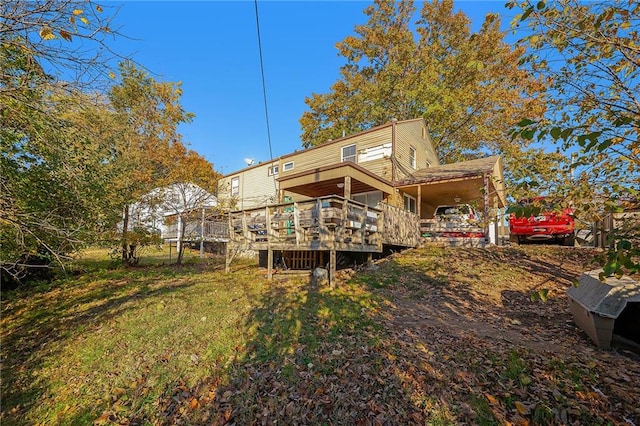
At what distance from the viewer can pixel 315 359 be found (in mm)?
4387

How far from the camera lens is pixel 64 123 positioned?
3.92 m

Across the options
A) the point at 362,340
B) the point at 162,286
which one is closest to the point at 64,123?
the point at 362,340

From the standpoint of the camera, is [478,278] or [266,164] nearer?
[478,278]

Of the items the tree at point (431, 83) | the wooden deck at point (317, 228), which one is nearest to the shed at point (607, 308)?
the wooden deck at point (317, 228)

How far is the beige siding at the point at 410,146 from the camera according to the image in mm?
15055

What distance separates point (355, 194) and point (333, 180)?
11.6 ft

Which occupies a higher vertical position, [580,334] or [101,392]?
[580,334]

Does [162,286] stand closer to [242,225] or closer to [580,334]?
[242,225]

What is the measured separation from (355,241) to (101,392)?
6376 mm

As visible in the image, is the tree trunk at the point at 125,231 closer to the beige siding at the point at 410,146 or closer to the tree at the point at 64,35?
the tree at the point at 64,35

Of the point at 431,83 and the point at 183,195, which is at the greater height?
the point at 431,83

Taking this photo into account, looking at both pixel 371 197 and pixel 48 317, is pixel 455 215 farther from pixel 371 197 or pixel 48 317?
pixel 48 317

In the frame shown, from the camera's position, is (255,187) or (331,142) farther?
(255,187)

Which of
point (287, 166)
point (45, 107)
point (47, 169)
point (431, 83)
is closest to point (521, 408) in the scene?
point (45, 107)
